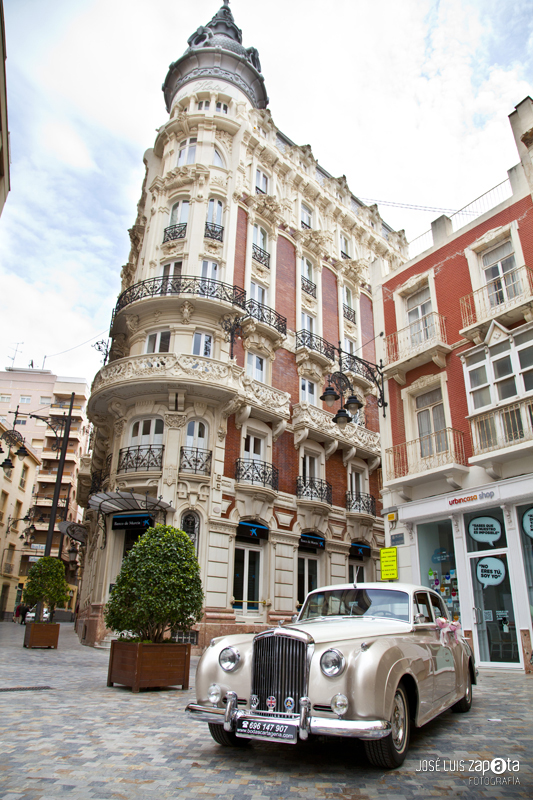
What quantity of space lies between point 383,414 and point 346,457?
Answer: 26.4ft

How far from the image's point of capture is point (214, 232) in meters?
23.0

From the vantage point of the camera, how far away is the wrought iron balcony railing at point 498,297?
1389 centimetres

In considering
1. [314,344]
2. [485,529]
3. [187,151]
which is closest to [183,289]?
[314,344]

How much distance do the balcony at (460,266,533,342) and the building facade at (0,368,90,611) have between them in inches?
2001

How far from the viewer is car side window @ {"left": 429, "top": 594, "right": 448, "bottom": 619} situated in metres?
7.14

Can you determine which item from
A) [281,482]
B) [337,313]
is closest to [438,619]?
[281,482]

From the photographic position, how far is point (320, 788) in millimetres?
4359

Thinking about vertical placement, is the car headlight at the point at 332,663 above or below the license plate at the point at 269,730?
above

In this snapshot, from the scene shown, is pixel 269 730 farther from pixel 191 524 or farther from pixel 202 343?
pixel 202 343

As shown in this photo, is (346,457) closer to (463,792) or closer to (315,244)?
(315,244)

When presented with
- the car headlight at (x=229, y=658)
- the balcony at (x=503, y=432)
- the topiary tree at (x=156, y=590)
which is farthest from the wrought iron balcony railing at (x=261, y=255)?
the car headlight at (x=229, y=658)

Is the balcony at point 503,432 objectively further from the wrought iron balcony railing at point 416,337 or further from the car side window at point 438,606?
the car side window at point 438,606

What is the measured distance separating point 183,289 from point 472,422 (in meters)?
12.3

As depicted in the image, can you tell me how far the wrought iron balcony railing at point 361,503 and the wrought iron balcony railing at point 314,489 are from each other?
1.45m
